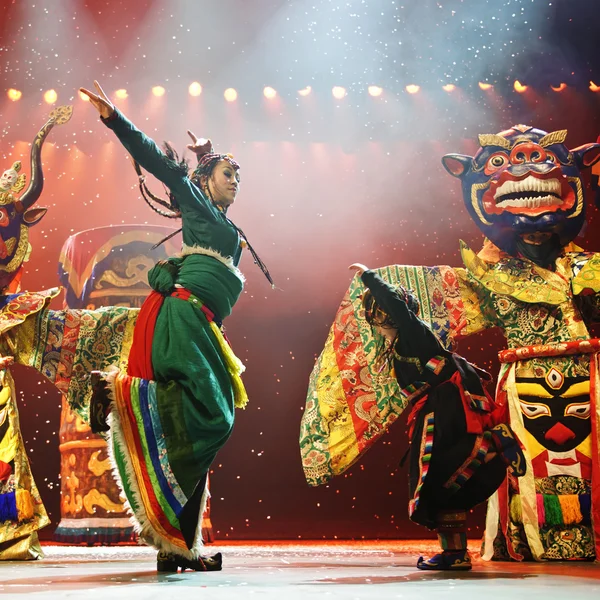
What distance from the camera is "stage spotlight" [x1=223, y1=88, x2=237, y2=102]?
4555mm

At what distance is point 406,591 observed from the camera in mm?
1936

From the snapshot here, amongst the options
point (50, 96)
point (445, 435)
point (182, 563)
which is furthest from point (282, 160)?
point (182, 563)

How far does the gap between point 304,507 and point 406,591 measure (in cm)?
237

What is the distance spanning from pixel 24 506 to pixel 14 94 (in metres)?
2.36

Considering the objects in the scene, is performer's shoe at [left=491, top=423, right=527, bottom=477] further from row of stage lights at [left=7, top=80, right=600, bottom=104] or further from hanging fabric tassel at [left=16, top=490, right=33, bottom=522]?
row of stage lights at [left=7, top=80, right=600, bottom=104]

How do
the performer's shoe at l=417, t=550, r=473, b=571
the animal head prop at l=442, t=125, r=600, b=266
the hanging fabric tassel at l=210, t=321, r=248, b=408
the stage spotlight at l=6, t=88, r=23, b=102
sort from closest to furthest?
the performer's shoe at l=417, t=550, r=473, b=571, the hanging fabric tassel at l=210, t=321, r=248, b=408, the animal head prop at l=442, t=125, r=600, b=266, the stage spotlight at l=6, t=88, r=23, b=102

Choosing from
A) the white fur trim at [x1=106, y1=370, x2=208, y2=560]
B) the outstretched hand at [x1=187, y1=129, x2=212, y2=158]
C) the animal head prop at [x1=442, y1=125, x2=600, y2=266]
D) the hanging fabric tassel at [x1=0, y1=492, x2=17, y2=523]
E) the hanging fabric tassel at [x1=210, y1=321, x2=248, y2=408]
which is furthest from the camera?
the animal head prop at [x1=442, y1=125, x2=600, y2=266]

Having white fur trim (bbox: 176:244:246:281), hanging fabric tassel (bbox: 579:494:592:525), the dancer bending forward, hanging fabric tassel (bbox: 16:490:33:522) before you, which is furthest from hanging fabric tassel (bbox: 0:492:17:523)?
hanging fabric tassel (bbox: 579:494:592:525)

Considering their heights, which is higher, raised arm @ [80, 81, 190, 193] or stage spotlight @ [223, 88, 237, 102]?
stage spotlight @ [223, 88, 237, 102]

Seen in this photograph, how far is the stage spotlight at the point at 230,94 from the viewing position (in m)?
4.55

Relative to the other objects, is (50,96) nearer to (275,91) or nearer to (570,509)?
(275,91)

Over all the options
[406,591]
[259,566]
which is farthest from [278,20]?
[406,591]

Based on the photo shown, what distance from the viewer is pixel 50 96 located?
14.7ft

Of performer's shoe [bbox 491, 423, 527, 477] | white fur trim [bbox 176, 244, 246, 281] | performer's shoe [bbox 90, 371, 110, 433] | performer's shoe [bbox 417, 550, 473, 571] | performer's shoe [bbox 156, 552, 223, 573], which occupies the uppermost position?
white fur trim [bbox 176, 244, 246, 281]
